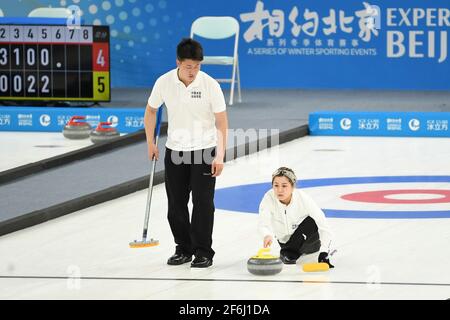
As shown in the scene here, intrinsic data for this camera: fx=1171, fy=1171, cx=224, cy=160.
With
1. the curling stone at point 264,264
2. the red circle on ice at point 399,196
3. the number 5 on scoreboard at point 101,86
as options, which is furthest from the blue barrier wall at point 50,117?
the curling stone at point 264,264

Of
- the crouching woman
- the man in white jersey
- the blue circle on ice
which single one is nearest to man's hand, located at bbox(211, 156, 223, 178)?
the man in white jersey

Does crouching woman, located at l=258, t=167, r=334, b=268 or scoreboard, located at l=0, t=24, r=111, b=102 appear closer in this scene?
crouching woman, located at l=258, t=167, r=334, b=268

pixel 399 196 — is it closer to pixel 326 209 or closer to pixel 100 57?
pixel 326 209

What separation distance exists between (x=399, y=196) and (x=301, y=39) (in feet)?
24.7

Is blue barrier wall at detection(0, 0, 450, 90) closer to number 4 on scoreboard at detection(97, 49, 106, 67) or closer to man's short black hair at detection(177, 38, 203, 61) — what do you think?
number 4 on scoreboard at detection(97, 49, 106, 67)

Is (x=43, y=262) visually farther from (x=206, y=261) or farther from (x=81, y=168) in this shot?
(x=81, y=168)

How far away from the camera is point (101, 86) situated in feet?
46.2

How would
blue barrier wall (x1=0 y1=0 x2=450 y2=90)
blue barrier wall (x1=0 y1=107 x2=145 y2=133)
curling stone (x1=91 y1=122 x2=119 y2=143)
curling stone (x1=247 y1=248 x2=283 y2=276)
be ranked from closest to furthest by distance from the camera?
curling stone (x1=247 y1=248 x2=283 y2=276) < curling stone (x1=91 y1=122 x2=119 y2=143) < blue barrier wall (x1=0 y1=107 x2=145 y2=133) < blue barrier wall (x1=0 y1=0 x2=450 y2=90)

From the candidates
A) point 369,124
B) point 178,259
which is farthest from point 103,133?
point 178,259

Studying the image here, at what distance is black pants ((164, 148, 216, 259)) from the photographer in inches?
270

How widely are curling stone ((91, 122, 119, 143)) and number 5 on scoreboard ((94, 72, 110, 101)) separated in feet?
4.60
